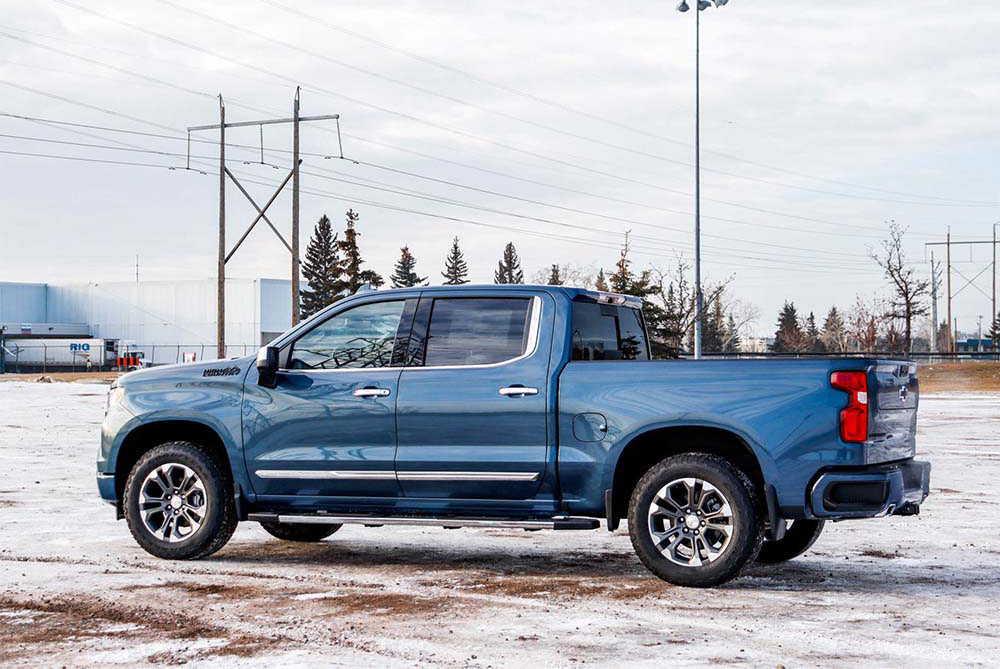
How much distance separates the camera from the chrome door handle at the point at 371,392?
28.3 feet

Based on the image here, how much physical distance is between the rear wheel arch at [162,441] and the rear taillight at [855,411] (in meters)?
4.40

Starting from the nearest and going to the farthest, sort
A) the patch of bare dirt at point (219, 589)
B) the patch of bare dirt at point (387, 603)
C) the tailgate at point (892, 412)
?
the patch of bare dirt at point (387, 603) < the tailgate at point (892, 412) < the patch of bare dirt at point (219, 589)

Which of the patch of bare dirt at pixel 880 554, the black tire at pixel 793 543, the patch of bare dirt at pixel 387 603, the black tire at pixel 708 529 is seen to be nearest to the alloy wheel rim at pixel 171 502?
the patch of bare dirt at pixel 387 603

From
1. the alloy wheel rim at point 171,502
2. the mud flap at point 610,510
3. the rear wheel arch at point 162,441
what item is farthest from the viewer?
the rear wheel arch at point 162,441

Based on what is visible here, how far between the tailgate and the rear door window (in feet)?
7.56

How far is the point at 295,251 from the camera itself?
1556 inches

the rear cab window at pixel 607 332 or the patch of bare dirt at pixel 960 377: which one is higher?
the rear cab window at pixel 607 332

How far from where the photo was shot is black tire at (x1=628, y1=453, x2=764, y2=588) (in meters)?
7.75

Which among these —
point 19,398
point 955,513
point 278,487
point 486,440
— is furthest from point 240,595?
point 19,398

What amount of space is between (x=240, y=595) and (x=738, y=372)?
3.41 metres

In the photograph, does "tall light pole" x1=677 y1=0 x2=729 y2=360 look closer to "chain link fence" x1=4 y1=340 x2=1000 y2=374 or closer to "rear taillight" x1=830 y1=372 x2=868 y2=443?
"rear taillight" x1=830 y1=372 x2=868 y2=443

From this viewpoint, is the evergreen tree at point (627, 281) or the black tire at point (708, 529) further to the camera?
the evergreen tree at point (627, 281)

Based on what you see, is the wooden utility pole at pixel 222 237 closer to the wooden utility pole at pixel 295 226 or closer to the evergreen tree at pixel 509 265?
the wooden utility pole at pixel 295 226

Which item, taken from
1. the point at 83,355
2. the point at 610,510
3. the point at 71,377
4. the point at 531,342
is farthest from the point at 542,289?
the point at 83,355
